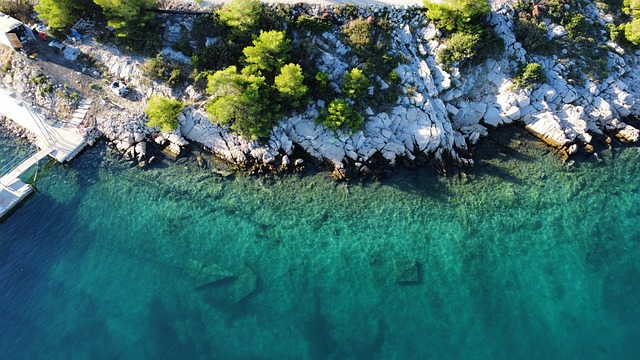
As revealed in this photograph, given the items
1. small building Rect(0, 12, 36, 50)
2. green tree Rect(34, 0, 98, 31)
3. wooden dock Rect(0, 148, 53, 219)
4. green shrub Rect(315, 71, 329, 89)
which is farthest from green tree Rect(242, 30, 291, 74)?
small building Rect(0, 12, 36, 50)

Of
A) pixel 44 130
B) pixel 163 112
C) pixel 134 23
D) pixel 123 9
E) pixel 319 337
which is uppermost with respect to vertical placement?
pixel 123 9

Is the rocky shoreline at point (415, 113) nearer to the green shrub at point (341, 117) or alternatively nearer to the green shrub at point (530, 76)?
the green shrub at point (530, 76)

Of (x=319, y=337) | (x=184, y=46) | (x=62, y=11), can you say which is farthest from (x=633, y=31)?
(x=62, y=11)

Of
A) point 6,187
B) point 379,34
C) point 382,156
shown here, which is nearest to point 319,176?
point 382,156

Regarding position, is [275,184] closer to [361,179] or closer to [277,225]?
[277,225]

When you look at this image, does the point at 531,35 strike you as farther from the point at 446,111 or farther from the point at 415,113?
the point at 415,113

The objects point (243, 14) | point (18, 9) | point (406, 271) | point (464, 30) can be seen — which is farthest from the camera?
point (18, 9)

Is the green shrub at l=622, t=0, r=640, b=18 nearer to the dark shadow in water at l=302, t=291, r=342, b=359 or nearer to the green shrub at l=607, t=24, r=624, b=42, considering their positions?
the green shrub at l=607, t=24, r=624, b=42

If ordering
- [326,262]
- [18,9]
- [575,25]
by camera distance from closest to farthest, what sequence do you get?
[326,262] < [18,9] < [575,25]
